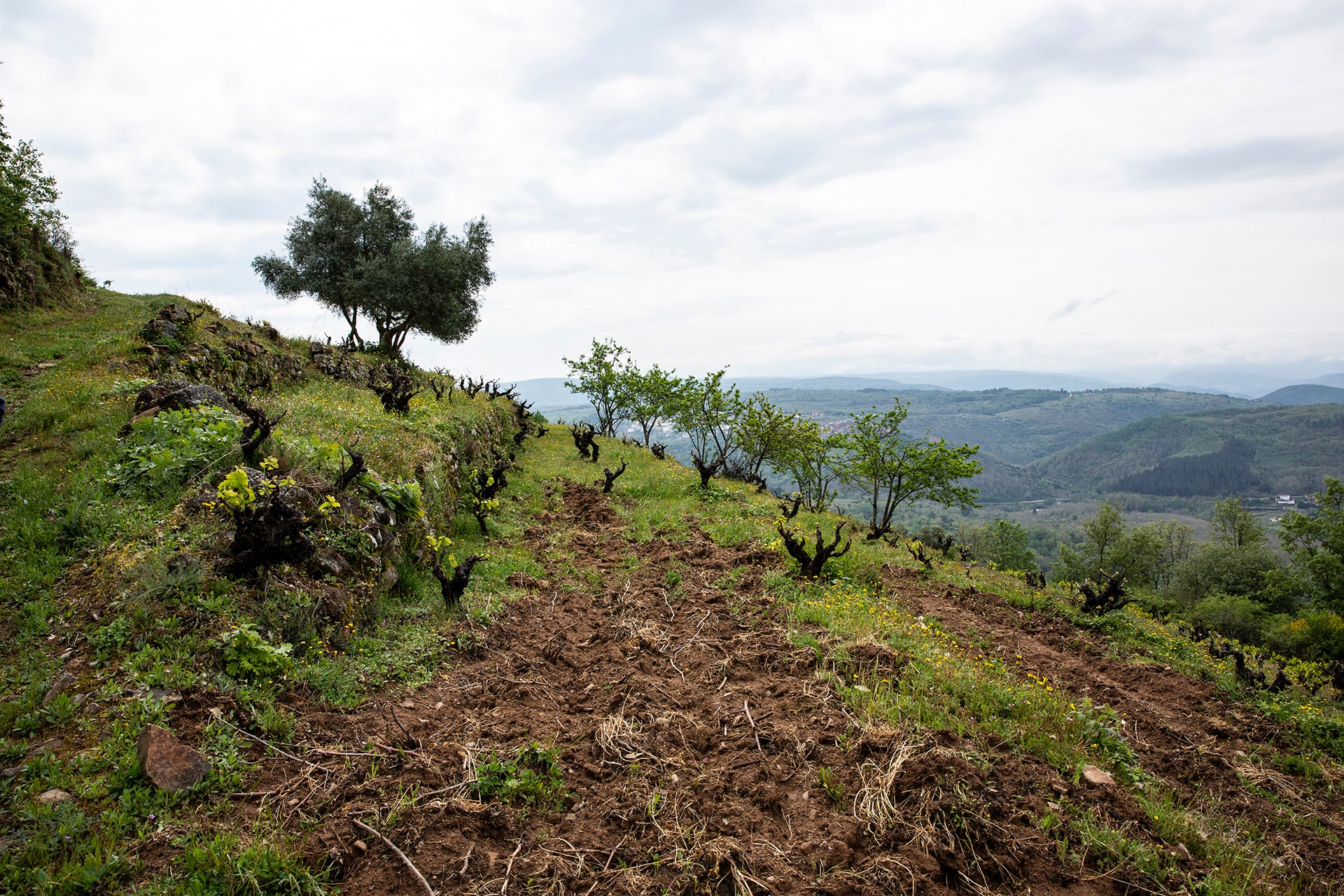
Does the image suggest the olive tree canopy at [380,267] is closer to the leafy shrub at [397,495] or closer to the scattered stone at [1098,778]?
the leafy shrub at [397,495]

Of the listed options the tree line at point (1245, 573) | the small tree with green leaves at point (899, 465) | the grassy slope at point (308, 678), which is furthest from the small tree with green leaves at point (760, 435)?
the grassy slope at point (308, 678)

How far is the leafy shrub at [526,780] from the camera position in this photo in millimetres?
4418

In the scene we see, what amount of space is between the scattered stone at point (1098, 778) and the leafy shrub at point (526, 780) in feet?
16.0

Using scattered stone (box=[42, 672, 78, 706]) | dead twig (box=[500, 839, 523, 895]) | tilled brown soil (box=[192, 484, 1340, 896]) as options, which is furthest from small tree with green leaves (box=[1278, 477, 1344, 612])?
scattered stone (box=[42, 672, 78, 706])

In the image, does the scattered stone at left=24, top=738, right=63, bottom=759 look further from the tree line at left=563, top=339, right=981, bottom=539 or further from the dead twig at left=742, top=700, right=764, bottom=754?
the tree line at left=563, top=339, right=981, bottom=539

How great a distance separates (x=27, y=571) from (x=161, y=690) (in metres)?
2.88

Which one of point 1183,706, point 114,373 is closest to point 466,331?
point 114,373

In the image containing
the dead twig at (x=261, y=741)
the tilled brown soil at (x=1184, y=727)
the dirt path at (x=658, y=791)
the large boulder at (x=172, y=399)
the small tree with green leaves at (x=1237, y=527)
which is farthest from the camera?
the small tree with green leaves at (x=1237, y=527)

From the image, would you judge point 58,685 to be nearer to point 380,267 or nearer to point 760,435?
point 380,267

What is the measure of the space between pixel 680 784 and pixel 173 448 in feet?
27.0

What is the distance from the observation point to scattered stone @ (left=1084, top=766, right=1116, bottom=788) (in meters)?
4.89

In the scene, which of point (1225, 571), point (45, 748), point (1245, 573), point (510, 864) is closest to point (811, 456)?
point (510, 864)

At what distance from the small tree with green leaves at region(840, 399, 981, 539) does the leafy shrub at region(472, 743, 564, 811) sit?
26542 millimetres

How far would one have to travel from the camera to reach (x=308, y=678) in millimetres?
5445
